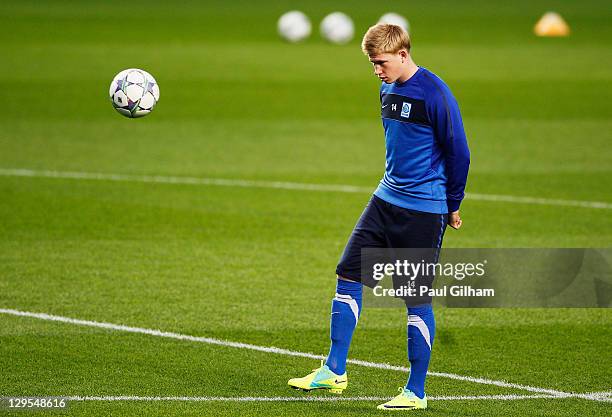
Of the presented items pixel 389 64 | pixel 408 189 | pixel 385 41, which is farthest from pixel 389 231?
pixel 385 41

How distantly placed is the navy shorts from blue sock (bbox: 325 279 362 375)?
79 mm

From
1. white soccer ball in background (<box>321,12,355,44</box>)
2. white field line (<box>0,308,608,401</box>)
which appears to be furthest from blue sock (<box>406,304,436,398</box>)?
white soccer ball in background (<box>321,12,355,44</box>)

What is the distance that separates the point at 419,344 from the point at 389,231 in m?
0.67

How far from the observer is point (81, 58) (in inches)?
1074

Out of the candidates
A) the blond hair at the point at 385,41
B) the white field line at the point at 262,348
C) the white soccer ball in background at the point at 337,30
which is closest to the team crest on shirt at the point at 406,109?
the blond hair at the point at 385,41

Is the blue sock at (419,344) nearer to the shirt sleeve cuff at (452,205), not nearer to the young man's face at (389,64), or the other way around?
the shirt sleeve cuff at (452,205)

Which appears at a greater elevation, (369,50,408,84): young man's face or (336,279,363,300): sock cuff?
(369,50,408,84): young man's face

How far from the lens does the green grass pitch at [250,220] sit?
745 cm

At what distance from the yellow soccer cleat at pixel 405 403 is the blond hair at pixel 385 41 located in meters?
1.92

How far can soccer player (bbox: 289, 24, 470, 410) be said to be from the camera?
21.8 ft

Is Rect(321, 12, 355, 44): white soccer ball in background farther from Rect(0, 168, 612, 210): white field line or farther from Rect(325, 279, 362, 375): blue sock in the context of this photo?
Rect(325, 279, 362, 375): blue sock

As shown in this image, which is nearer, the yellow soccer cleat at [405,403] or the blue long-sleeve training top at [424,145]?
the blue long-sleeve training top at [424,145]

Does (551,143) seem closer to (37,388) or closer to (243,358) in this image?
(243,358)

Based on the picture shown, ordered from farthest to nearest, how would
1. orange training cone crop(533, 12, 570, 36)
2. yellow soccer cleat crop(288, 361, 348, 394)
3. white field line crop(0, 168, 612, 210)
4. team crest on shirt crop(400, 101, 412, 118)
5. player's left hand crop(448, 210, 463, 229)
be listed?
orange training cone crop(533, 12, 570, 36) < white field line crop(0, 168, 612, 210) < yellow soccer cleat crop(288, 361, 348, 394) < player's left hand crop(448, 210, 463, 229) < team crest on shirt crop(400, 101, 412, 118)
